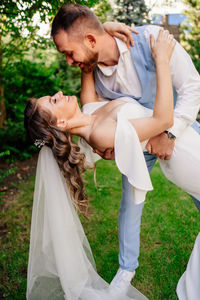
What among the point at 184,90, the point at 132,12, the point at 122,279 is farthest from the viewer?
the point at 132,12

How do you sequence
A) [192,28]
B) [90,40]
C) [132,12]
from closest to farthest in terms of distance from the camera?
[90,40], [192,28], [132,12]


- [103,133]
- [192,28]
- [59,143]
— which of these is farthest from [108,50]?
[192,28]

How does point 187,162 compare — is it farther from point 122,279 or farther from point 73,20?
point 73,20

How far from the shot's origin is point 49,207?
2.27 meters

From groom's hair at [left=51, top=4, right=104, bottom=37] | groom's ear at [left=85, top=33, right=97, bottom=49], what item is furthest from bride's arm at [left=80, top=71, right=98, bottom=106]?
groom's hair at [left=51, top=4, right=104, bottom=37]

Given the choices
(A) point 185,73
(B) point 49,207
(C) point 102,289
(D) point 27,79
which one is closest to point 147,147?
(A) point 185,73

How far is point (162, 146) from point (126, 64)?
2.28ft

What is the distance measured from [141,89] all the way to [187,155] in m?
0.64

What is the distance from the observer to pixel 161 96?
6.21 feet

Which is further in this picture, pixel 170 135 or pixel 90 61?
pixel 90 61

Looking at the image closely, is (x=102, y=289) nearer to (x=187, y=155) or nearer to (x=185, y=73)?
(x=187, y=155)

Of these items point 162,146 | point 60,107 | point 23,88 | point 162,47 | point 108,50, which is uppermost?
point 162,47

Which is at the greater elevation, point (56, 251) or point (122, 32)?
point (122, 32)

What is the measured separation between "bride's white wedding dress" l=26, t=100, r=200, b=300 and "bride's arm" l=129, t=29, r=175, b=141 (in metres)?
0.19
